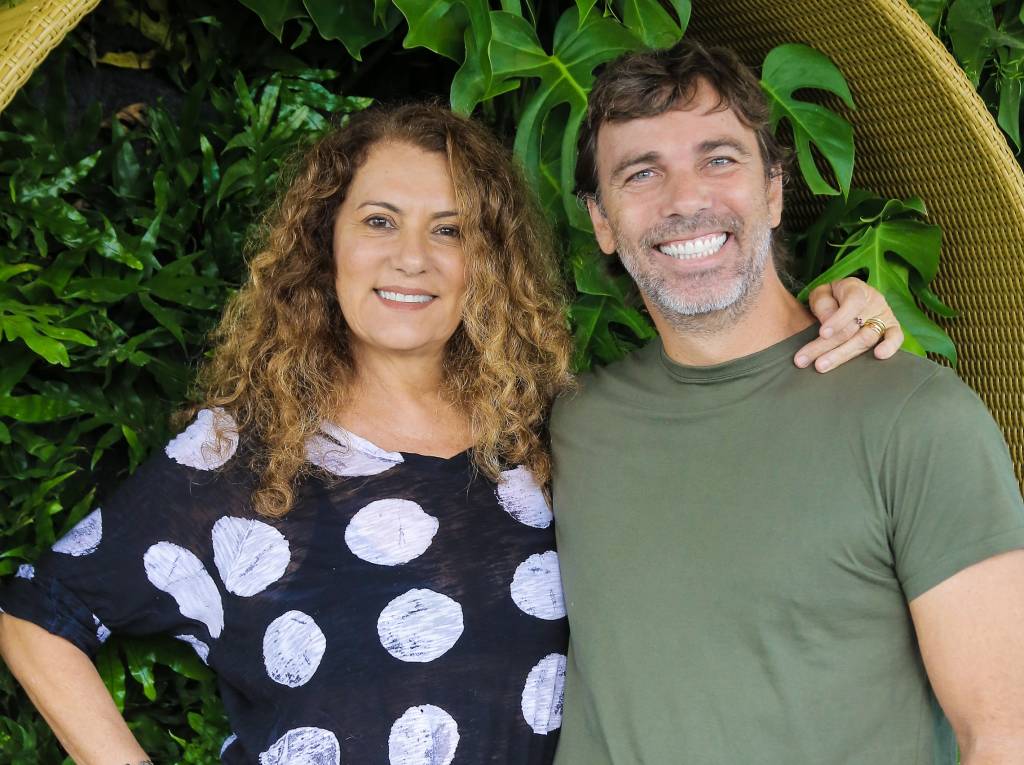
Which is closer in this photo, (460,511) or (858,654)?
(858,654)

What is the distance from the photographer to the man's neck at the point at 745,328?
4.63ft

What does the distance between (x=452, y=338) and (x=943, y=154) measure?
2.68ft

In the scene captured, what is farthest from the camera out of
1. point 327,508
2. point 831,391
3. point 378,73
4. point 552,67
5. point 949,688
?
point 378,73

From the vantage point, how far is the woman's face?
58.7 inches

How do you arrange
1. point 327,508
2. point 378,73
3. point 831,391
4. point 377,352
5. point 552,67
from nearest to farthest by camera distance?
point 831,391
point 327,508
point 377,352
point 552,67
point 378,73

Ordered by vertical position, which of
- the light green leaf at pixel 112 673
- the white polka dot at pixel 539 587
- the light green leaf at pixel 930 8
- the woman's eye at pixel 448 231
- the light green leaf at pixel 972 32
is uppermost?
the light green leaf at pixel 930 8

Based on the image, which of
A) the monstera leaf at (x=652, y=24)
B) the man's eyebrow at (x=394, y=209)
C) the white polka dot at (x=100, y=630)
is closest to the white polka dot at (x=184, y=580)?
the white polka dot at (x=100, y=630)

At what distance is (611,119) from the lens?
4.99 feet

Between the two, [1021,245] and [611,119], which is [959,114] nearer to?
[1021,245]

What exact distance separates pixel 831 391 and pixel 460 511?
1.70 feet

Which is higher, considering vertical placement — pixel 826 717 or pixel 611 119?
pixel 611 119

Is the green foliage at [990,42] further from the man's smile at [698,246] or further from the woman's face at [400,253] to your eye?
the woman's face at [400,253]

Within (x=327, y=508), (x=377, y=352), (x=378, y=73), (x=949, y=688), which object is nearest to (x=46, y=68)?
(x=378, y=73)

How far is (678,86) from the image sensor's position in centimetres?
148
